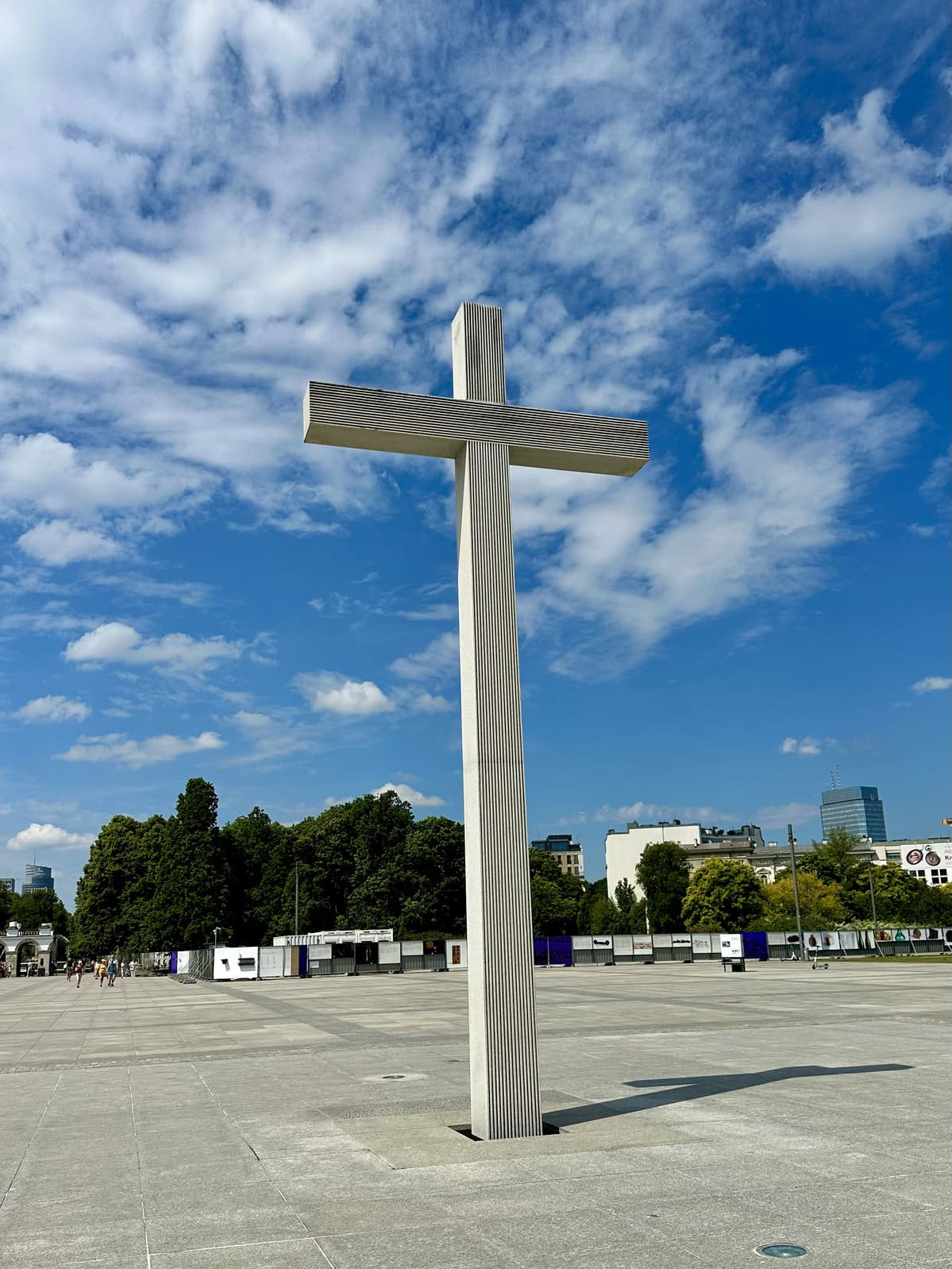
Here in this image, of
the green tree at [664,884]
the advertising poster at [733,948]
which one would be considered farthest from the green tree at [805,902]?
the advertising poster at [733,948]

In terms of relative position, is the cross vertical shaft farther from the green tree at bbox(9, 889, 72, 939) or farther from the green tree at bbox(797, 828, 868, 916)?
the green tree at bbox(9, 889, 72, 939)

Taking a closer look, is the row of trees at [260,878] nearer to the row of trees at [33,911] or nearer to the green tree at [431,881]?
the green tree at [431,881]

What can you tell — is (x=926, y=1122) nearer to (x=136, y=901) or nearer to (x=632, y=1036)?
(x=632, y=1036)

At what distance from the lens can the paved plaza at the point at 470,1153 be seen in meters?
6.75

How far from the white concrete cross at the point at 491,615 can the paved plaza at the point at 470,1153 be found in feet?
3.13

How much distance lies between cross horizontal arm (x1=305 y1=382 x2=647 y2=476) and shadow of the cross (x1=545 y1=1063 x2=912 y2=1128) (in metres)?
7.44

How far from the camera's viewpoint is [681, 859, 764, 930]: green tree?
9044cm

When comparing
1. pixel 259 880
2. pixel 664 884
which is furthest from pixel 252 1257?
pixel 664 884

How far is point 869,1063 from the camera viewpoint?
49.5 feet

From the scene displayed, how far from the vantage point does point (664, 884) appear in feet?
374

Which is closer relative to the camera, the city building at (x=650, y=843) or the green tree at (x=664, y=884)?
the green tree at (x=664, y=884)

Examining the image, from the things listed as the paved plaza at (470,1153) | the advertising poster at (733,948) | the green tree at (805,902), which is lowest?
the paved plaza at (470,1153)

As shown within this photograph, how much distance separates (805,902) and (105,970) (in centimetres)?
5778

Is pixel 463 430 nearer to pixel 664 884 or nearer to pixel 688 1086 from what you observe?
pixel 688 1086
